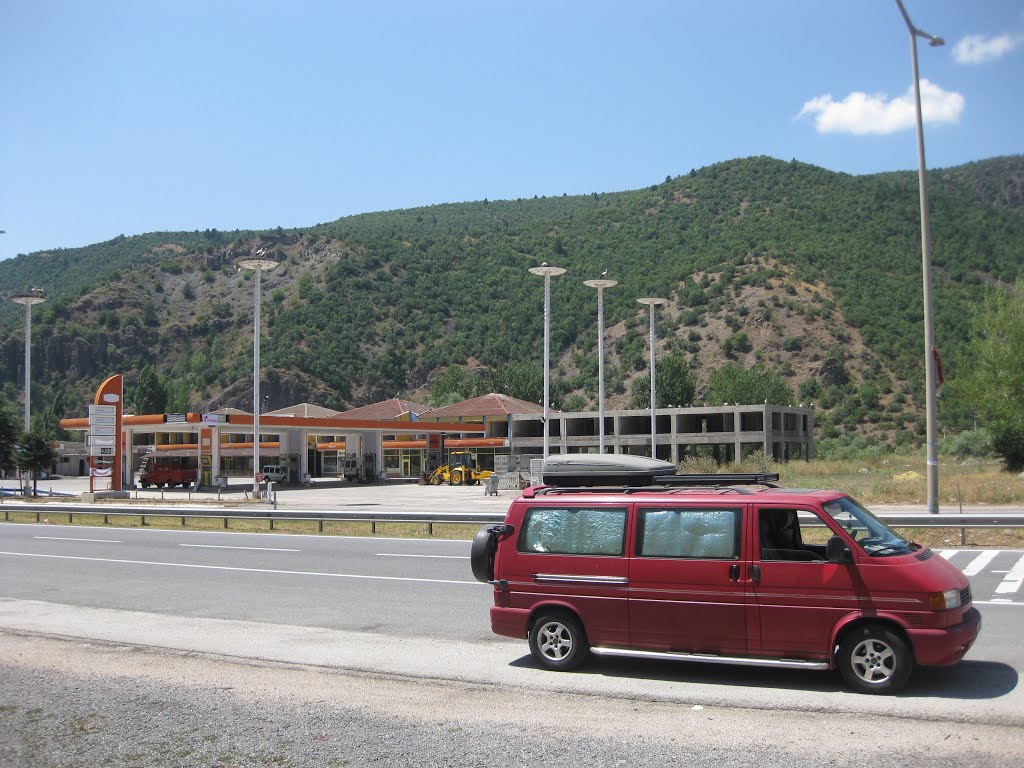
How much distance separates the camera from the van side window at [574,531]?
8.59 meters

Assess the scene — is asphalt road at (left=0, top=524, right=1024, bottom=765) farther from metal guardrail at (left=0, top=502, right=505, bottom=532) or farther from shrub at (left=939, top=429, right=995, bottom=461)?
shrub at (left=939, top=429, right=995, bottom=461)

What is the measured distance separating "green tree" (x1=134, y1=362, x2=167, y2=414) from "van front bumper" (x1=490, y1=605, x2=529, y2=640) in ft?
389

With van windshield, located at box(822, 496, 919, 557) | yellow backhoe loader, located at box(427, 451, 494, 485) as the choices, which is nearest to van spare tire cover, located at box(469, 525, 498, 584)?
van windshield, located at box(822, 496, 919, 557)

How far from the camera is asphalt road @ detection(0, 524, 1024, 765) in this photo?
23.9 ft

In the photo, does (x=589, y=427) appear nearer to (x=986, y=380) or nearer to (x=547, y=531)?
(x=986, y=380)

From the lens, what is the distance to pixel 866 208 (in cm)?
13038

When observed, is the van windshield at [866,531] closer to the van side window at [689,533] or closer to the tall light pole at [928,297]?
the van side window at [689,533]

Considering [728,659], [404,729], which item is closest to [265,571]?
[404,729]

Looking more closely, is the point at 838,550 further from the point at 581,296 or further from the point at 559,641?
the point at 581,296

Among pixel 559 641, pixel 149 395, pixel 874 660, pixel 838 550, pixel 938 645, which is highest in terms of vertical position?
pixel 149 395

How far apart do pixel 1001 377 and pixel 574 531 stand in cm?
4987

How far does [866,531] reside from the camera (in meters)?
8.02

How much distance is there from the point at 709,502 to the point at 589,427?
80.6 meters

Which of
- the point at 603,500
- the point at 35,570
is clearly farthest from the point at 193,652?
the point at 35,570
